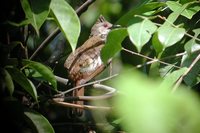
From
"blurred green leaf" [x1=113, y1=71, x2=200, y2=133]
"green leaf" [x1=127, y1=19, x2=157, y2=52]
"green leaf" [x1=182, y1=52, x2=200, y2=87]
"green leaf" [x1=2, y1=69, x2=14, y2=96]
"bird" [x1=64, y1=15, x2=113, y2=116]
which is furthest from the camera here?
"bird" [x1=64, y1=15, x2=113, y2=116]

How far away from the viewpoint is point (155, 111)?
0.32 metres

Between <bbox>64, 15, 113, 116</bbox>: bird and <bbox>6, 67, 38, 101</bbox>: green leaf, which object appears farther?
<bbox>64, 15, 113, 116</bbox>: bird

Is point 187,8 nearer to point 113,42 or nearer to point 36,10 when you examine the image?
point 113,42

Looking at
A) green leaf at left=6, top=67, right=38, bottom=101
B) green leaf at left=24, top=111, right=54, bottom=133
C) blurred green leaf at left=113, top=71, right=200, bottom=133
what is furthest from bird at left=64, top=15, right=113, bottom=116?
blurred green leaf at left=113, top=71, right=200, bottom=133

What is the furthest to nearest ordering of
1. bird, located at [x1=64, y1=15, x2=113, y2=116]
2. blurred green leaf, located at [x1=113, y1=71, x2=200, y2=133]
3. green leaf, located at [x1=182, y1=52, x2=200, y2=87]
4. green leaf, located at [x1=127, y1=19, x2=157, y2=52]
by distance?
bird, located at [x1=64, y1=15, x2=113, y2=116] → green leaf, located at [x1=182, y1=52, x2=200, y2=87] → green leaf, located at [x1=127, y1=19, x2=157, y2=52] → blurred green leaf, located at [x1=113, y1=71, x2=200, y2=133]

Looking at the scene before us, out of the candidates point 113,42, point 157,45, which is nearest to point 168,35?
point 157,45

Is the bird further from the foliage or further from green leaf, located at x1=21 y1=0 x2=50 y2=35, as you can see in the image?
green leaf, located at x1=21 y1=0 x2=50 y2=35

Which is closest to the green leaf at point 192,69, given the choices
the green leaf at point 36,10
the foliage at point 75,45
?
the foliage at point 75,45

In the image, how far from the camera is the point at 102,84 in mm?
1696

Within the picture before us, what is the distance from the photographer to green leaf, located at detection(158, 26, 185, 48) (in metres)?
1.04

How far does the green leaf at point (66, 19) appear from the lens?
3.87ft

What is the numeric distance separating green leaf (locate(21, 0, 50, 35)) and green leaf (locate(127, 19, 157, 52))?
276 mm

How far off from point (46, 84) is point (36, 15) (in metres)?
0.45

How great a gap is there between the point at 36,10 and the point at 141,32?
1.15 feet
